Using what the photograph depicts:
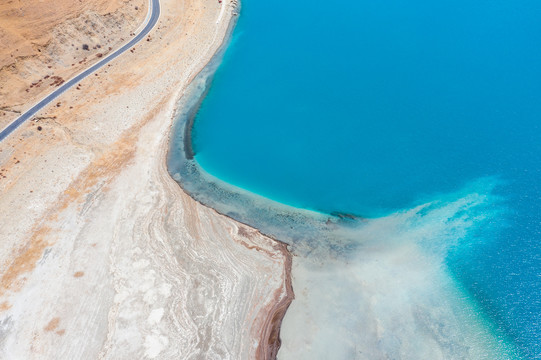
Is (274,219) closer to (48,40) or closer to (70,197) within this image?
(70,197)

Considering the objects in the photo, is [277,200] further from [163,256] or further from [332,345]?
[332,345]

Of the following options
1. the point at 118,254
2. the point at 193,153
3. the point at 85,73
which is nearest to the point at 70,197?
the point at 118,254

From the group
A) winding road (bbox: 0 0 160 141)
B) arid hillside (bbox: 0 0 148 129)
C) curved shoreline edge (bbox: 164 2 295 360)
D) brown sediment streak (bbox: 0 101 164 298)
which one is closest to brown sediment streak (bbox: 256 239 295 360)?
curved shoreline edge (bbox: 164 2 295 360)

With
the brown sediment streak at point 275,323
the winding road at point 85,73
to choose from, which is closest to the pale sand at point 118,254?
the brown sediment streak at point 275,323

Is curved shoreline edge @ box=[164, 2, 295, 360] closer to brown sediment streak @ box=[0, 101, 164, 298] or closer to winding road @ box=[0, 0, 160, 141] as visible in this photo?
brown sediment streak @ box=[0, 101, 164, 298]

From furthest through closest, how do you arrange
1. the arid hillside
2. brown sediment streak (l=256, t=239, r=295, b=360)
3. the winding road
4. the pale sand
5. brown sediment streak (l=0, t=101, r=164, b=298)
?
the arid hillside, the winding road, brown sediment streak (l=0, t=101, r=164, b=298), the pale sand, brown sediment streak (l=256, t=239, r=295, b=360)

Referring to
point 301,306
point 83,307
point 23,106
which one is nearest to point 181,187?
point 83,307

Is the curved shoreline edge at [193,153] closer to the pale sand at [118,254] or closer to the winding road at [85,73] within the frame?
the pale sand at [118,254]
